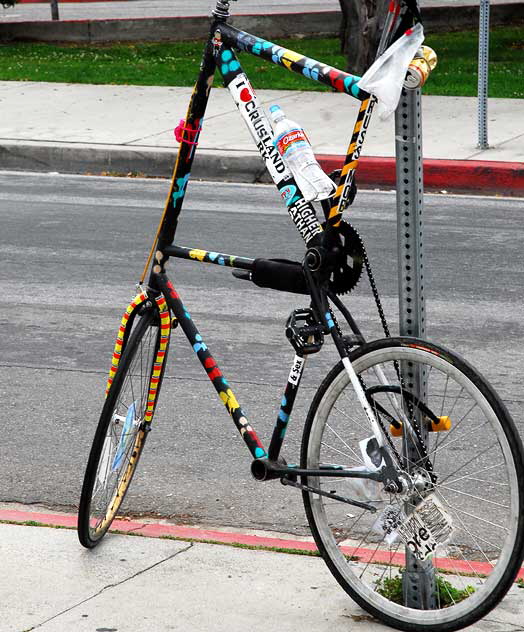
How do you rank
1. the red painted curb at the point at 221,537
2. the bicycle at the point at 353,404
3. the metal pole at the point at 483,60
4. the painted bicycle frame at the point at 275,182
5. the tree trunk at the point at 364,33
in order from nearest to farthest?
1. the bicycle at the point at 353,404
2. the painted bicycle frame at the point at 275,182
3. the red painted curb at the point at 221,537
4. the metal pole at the point at 483,60
5. the tree trunk at the point at 364,33

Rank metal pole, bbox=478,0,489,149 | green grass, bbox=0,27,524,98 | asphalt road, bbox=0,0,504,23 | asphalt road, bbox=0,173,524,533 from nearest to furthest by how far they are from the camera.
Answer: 1. asphalt road, bbox=0,173,524,533
2. metal pole, bbox=478,0,489,149
3. green grass, bbox=0,27,524,98
4. asphalt road, bbox=0,0,504,23

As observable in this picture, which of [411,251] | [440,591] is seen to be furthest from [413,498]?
[411,251]

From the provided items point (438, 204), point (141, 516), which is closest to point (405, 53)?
point (141, 516)

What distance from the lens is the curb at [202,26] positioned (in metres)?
24.2

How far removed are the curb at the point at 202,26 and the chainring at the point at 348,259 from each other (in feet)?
70.0

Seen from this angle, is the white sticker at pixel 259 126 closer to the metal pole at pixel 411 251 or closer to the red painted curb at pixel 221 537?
the metal pole at pixel 411 251

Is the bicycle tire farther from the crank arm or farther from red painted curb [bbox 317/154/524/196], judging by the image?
red painted curb [bbox 317/154/524/196]

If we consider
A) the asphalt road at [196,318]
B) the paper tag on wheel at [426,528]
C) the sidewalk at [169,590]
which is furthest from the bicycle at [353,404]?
the asphalt road at [196,318]

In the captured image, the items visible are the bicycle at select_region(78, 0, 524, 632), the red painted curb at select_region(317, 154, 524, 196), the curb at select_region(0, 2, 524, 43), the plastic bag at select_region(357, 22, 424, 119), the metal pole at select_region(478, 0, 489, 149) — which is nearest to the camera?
the plastic bag at select_region(357, 22, 424, 119)

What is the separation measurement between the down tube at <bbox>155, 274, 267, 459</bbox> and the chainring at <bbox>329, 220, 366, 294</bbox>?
53 cm

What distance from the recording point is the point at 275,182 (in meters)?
3.56

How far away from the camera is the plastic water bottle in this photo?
137 inches

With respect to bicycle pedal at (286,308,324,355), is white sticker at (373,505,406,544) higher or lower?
lower

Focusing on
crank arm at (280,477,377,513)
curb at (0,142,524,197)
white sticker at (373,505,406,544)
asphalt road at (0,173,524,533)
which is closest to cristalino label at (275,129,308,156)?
crank arm at (280,477,377,513)
